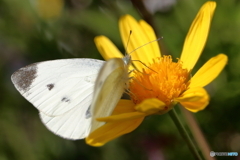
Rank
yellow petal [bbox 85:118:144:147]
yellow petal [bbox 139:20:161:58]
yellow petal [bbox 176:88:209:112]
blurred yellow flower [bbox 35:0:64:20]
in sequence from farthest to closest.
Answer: blurred yellow flower [bbox 35:0:64:20] < yellow petal [bbox 139:20:161:58] < yellow petal [bbox 85:118:144:147] < yellow petal [bbox 176:88:209:112]

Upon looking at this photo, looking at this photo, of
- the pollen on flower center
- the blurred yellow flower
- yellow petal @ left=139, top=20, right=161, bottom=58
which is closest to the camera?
the pollen on flower center

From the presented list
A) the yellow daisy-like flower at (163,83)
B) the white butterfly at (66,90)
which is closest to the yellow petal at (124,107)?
the yellow daisy-like flower at (163,83)

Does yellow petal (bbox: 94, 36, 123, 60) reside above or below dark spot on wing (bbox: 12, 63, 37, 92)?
below

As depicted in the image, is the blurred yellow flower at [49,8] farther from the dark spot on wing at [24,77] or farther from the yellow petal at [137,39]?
the dark spot on wing at [24,77]

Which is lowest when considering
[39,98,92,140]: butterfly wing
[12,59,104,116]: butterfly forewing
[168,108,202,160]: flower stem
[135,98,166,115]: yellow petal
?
[168,108,202,160]: flower stem

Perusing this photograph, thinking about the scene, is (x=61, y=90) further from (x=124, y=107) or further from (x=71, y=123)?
(x=124, y=107)

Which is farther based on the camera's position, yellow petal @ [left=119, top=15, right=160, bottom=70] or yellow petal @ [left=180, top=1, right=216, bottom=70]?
yellow petal @ [left=119, top=15, right=160, bottom=70]

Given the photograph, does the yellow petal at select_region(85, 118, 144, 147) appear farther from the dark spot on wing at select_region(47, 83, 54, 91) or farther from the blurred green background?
the blurred green background

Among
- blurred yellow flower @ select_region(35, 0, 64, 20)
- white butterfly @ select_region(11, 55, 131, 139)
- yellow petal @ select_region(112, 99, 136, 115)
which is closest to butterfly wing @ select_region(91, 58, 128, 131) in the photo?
white butterfly @ select_region(11, 55, 131, 139)

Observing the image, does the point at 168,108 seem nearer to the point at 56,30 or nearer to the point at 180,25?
the point at 180,25

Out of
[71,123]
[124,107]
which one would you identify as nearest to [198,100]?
[124,107]
